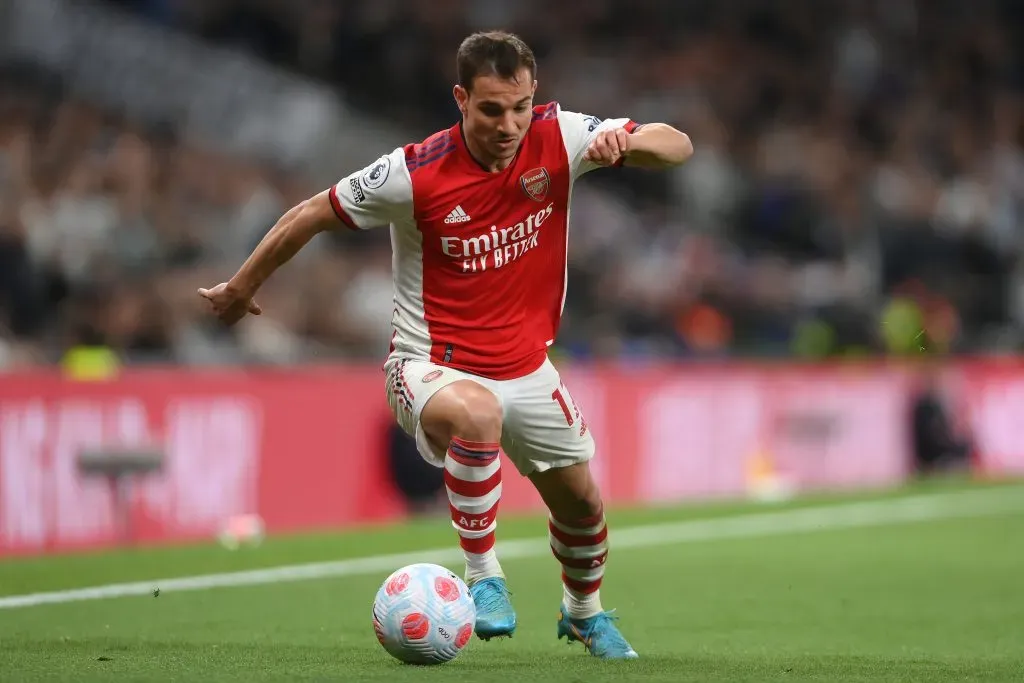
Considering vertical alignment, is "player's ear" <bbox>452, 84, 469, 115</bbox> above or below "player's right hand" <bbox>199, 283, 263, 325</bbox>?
above

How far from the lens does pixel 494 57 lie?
612 cm

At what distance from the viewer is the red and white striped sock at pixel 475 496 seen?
622 centimetres

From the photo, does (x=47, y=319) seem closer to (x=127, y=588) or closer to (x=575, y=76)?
(x=127, y=588)

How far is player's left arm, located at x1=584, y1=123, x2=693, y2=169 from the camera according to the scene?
6242 millimetres

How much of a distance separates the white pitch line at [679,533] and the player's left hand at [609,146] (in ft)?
13.6

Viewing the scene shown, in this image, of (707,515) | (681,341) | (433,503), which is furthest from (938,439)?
(433,503)

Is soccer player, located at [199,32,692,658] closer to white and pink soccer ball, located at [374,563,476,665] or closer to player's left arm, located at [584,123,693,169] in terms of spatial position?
player's left arm, located at [584,123,693,169]

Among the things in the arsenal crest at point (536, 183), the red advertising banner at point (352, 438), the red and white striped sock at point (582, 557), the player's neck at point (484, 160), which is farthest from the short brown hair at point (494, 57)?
the red advertising banner at point (352, 438)

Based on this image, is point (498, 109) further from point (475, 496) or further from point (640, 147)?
point (475, 496)

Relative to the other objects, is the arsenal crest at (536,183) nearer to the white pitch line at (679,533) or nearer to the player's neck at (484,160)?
the player's neck at (484,160)

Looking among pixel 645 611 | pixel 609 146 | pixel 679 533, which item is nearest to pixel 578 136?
pixel 609 146

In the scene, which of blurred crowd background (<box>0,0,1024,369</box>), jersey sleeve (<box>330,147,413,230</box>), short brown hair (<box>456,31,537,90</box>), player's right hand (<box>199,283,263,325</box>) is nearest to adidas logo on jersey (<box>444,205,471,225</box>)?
jersey sleeve (<box>330,147,413,230</box>)

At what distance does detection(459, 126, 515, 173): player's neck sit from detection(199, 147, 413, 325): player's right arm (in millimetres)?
260

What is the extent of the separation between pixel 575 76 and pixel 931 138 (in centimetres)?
603
